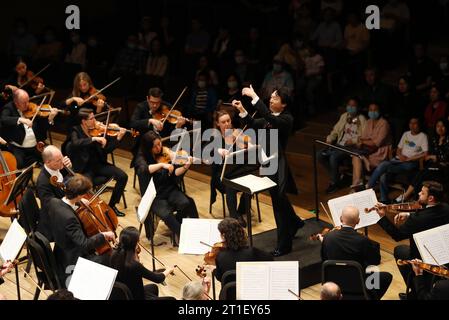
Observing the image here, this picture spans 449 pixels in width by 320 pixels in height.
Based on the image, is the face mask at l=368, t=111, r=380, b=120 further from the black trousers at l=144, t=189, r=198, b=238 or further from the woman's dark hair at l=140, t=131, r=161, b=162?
the woman's dark hair at l=140, t=131, r=161, b=162

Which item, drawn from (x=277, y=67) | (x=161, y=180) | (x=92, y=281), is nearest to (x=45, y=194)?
(x=161, y=180)

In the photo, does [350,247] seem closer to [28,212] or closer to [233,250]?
[233,250]

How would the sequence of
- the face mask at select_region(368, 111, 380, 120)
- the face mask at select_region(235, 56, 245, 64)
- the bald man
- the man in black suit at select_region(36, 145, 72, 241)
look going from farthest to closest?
the face mask at select_region(235, 56, 245, 64) < the face mask at select_region(368, 111, 380, 120) < the man in black suit at select_region(36, 145, 72, 241) < the bald man

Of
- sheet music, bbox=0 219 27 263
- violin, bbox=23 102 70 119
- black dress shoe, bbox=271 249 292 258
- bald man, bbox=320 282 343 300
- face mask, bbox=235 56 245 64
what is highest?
face mask, bbox=235 56 245 64

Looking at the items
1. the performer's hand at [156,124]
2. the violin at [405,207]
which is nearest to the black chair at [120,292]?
the violin at [405,207]

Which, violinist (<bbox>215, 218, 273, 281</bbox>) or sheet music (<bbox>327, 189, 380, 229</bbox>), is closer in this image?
violinist (<bbox>215, 218, 273, 281</bbox>)

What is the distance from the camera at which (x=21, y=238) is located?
5348 millimetres

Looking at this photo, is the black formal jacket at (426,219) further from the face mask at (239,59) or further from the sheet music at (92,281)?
the face mask at (239,59)

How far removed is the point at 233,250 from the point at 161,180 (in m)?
1.99

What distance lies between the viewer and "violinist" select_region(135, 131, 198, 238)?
23.3ft

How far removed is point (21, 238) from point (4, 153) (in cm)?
218

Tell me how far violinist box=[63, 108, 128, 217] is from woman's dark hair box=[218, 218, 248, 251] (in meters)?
2.59

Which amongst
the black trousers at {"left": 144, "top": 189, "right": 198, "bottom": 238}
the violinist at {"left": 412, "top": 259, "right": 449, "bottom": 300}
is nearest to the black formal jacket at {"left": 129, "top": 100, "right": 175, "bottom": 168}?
the black trousers at {"left": 144, "top": 189, "right": 198, "bottom": 238}

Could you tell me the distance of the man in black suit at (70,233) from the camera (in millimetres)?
5512
